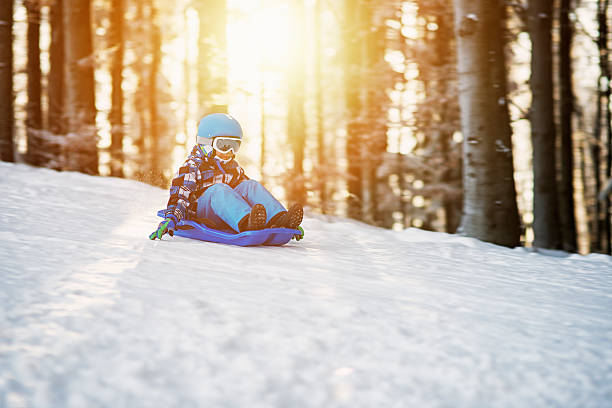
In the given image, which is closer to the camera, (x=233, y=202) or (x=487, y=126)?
(x=233, y=202)

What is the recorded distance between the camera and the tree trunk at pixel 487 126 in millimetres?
4930

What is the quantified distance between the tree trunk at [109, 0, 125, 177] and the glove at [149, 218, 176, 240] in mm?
6223

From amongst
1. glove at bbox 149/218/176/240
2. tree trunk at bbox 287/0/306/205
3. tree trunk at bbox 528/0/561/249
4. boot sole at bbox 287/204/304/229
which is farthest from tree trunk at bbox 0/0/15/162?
tree trunk at bbox 528/0/561/249

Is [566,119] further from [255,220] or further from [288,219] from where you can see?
[255,220]

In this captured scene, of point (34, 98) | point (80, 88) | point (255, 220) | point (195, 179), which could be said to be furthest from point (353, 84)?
point (255, 220)

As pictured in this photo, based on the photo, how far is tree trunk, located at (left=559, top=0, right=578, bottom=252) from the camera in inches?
370

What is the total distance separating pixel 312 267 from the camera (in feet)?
10.4

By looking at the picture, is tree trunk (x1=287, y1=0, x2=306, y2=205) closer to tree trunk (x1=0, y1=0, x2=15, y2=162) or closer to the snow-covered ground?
tree trunk (x1=0, y1=0, x2=15, y2=162)

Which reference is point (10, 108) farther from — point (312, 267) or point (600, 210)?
point (600, 210)

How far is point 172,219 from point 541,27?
6.61m

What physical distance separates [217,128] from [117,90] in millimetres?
8876

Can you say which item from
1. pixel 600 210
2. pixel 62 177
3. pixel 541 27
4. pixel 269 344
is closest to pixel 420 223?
pixel 600 210

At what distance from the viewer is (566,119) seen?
9.38 metres

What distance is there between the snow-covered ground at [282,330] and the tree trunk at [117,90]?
21.5ft
